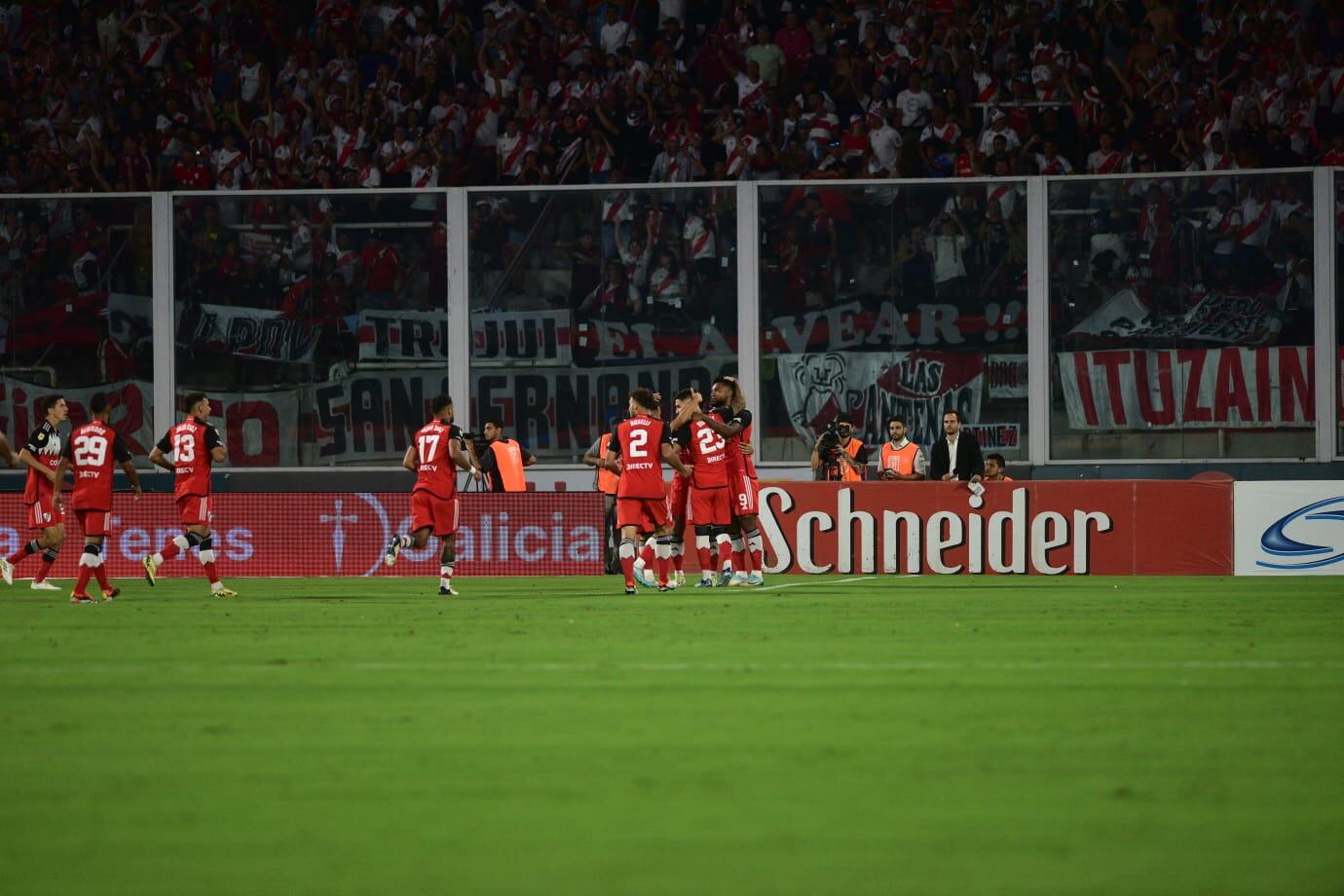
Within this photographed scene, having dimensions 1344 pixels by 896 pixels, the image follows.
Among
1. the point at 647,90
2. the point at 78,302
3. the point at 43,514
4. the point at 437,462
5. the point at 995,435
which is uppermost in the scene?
the point at 647,90

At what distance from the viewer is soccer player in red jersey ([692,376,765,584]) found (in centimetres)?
1844

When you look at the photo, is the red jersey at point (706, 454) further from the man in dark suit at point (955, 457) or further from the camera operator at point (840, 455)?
the man in dark suit at point (955, 457)

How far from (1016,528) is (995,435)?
143 inches

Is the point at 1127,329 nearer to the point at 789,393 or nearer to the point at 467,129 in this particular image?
the point at 789,393

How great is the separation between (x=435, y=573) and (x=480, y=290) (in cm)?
528

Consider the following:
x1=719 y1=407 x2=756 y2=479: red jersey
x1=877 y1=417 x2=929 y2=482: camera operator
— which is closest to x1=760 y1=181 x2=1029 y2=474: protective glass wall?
x1=877 y1=417 x2=929 y2=482: camera operator

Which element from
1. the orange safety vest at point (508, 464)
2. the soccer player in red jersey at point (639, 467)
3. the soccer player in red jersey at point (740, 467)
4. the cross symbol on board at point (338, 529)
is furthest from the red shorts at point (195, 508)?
the orange safety vest at point (508, 464)

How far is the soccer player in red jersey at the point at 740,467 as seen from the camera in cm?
1844

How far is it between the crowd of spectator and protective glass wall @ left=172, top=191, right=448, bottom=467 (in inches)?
35.2

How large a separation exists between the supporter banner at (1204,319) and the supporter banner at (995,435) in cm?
181

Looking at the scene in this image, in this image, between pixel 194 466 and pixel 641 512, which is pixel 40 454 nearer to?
pixel 194 466

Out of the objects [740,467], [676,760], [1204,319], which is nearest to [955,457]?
[1204,319]

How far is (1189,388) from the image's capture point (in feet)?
84.1

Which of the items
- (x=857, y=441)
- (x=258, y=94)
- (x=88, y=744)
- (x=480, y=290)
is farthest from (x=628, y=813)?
(x=258, y=94)
